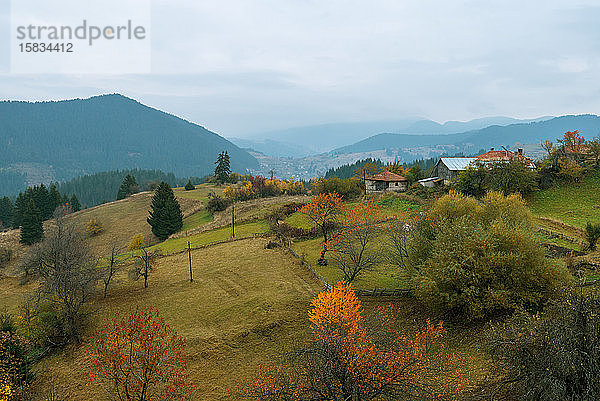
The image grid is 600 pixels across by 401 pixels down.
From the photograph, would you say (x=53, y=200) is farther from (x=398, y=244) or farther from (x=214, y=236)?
(x=398, y=244)

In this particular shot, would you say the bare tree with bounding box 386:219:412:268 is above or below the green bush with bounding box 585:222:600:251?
below

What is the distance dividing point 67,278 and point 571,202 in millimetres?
58145

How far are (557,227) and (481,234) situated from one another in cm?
2216

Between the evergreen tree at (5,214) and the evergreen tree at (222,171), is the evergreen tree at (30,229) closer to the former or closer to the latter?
the evergreen tree at (5,214)

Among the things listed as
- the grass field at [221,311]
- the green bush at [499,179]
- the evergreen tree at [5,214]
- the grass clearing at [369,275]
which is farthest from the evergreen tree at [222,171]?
the green bush at [499,179]

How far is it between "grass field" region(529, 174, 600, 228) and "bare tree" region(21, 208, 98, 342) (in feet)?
164

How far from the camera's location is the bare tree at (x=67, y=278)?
2694 centimetres

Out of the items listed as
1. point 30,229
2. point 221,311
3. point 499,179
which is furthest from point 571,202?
point 30,229

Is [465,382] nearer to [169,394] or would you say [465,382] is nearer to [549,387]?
[549,387]

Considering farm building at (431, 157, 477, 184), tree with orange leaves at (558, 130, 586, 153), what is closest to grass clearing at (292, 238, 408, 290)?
farm building at (431, 157, 477, 184)

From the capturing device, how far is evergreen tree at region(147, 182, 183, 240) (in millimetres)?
63684

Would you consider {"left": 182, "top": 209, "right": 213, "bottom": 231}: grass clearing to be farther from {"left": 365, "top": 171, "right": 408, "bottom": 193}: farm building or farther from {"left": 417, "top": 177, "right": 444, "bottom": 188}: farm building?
{"left": 417, "top": 177, "right": 444, "bottom": 188}: farm building

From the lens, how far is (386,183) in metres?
71.9

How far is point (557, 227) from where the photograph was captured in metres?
38.7
